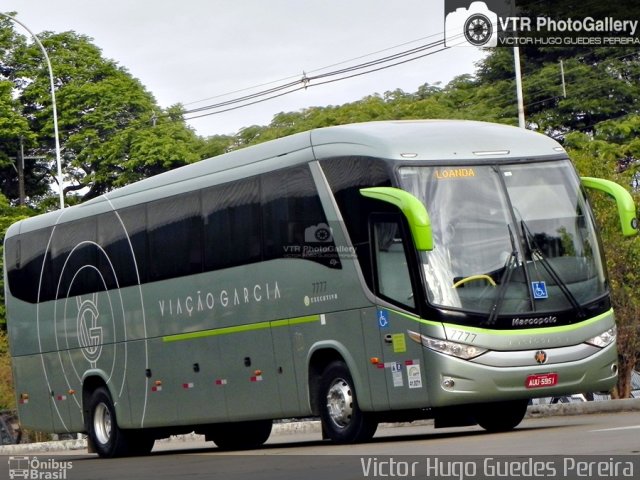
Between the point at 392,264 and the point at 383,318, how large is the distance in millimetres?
677

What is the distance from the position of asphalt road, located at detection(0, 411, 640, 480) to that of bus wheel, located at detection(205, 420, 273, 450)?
80.7 inches

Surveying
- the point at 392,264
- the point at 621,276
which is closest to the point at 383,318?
the point at 392,264

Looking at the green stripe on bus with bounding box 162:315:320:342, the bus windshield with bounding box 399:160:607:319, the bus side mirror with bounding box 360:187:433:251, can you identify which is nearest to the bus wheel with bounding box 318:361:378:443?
the green stripe on bus with bounding box 162:315:320:342

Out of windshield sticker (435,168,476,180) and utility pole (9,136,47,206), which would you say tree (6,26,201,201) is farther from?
windshield sticker (435,168,476,180)

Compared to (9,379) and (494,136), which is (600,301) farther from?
(9,379)

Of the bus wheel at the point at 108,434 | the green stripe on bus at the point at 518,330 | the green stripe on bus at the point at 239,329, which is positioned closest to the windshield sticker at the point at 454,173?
the green stripe on bus at the point at 518,330

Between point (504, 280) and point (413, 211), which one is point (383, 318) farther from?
point (413, 211)

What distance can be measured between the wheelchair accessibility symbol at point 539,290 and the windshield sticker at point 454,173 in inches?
58.9

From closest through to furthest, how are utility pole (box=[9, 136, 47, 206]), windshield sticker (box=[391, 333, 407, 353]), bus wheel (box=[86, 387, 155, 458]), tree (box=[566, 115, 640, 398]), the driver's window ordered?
the driver's window
windshield sticker (box=[391, 333, 407, 353])
bus wheel (box=[86, 387, 155, 458])
tree (box=[566, 115, 640, 398])
utility pole (box=[9, 136, 47, 206])

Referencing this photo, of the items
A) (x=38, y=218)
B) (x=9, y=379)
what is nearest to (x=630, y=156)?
(x=9, y=379)

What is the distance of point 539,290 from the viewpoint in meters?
17.6

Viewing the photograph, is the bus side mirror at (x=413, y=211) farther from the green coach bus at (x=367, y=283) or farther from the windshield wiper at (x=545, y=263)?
the windshield wiper at (x=545, y=263)

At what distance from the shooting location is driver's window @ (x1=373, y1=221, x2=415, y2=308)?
1758 centimetres

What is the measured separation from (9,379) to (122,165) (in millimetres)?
20936
